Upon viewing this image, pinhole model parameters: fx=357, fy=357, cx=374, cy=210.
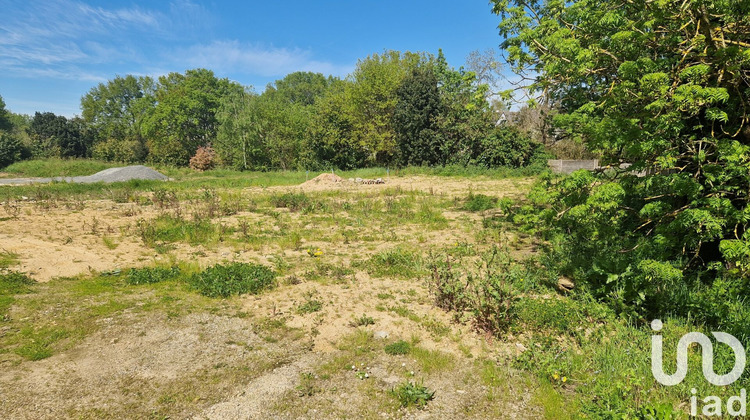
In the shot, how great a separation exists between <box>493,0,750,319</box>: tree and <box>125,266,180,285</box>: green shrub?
20.9 ft

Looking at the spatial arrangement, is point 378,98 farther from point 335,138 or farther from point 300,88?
point 300,88

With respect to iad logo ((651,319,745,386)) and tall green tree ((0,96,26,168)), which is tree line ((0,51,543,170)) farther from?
iad logo ((651,319,745,386))

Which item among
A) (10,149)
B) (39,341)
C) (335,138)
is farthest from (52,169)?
(39,341)

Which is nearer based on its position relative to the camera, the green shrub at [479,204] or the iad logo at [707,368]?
the iad logo at [707,368]

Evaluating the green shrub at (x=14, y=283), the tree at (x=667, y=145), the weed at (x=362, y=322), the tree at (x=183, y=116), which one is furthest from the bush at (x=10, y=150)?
the tree at (x=667, y=145)

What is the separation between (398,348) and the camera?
4098 mm

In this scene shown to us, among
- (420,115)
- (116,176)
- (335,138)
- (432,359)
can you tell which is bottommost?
(432,359)

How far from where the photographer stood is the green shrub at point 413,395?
3186mm

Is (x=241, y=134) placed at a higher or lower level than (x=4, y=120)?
lower

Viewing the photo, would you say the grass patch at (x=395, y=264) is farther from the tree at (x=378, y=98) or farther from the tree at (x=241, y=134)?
the tree at (x=241, y=134)

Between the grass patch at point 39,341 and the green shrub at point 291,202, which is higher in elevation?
the green shrub at point 291,202

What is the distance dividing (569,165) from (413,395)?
23.3 metres

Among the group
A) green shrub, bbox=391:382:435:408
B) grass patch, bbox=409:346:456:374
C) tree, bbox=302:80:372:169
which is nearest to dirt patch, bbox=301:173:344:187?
tree, bbox=302:80:372:169

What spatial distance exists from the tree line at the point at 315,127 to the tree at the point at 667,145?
4.55 m
